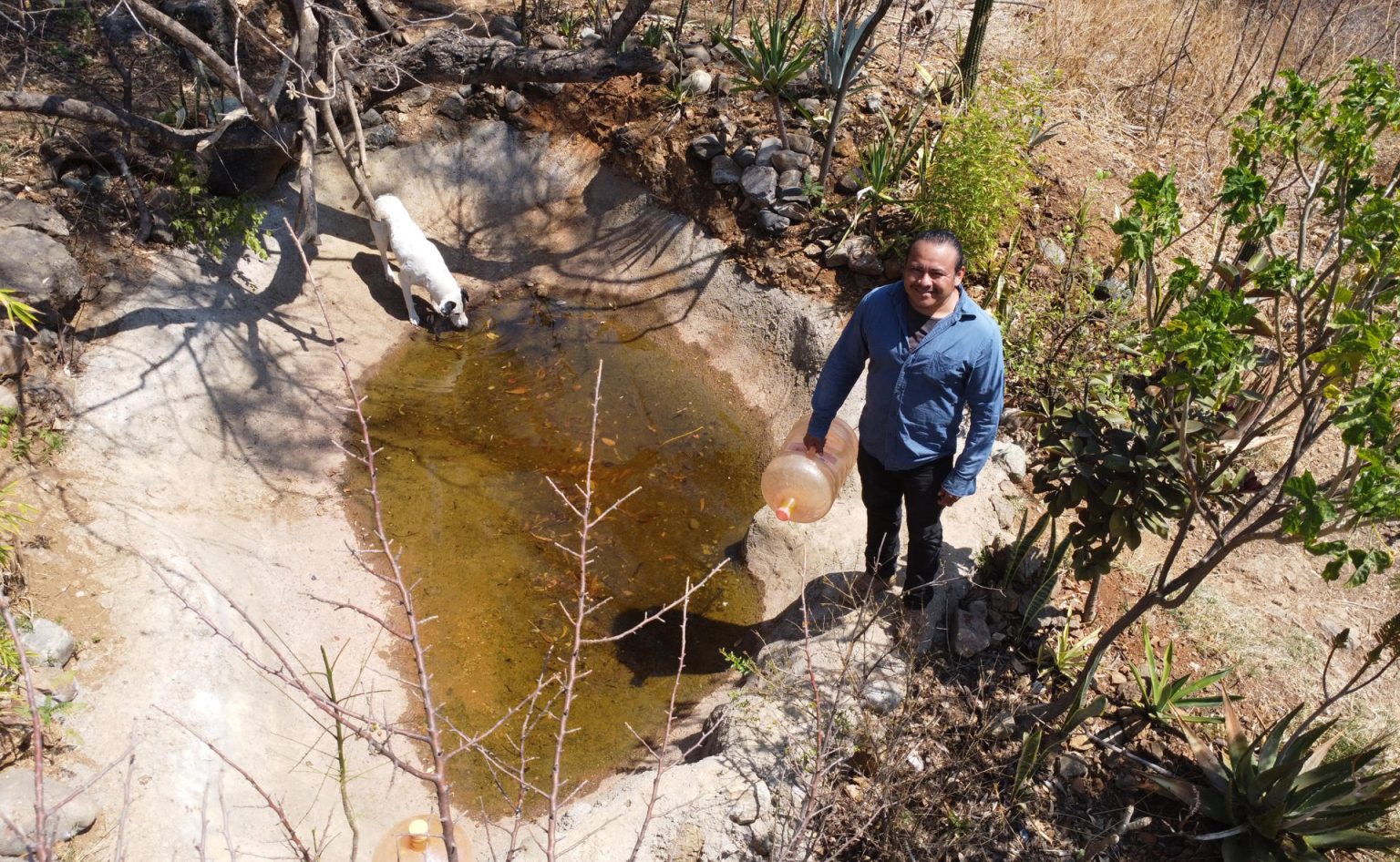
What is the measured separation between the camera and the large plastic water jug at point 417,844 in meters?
2.60

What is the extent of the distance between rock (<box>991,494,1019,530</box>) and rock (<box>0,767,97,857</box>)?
13.6ft

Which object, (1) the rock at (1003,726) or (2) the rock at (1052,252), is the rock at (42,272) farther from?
(2) the rock at (1052,252)

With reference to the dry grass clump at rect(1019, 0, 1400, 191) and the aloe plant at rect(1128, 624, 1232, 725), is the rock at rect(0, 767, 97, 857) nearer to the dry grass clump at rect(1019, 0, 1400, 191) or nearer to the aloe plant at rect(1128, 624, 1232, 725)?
the aloe plant at rect(1128, 624, 1232, 725)

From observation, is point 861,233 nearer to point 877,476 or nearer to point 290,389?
point 877,476

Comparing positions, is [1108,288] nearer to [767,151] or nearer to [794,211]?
[794,211]

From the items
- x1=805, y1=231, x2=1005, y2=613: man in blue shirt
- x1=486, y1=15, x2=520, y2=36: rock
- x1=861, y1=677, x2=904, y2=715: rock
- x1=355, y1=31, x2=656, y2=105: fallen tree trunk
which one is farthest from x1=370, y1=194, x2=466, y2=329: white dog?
→ x1=861, y1=677, x2=904, y2=715: rock

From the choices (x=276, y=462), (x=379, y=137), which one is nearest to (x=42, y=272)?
(x=276, y=462)

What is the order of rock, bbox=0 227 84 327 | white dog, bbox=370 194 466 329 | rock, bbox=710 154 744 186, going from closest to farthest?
rock, bbox=0 227 84 327, white dog, bbox=370 194 466 329, rock, bbox=710 154 744 186

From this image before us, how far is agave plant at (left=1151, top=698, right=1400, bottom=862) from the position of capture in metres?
2.90

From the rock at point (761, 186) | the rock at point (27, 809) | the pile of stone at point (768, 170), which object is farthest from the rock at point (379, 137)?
the rock at point (27, 809)

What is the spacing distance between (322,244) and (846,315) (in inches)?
156

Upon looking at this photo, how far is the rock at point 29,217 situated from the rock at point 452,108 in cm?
300

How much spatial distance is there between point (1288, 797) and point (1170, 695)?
0.57 m

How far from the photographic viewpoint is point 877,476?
372 centimetres
